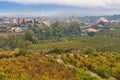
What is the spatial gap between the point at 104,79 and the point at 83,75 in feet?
8.20

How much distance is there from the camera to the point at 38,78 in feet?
84.9

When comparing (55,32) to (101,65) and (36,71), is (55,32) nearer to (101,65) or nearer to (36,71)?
(101,65)

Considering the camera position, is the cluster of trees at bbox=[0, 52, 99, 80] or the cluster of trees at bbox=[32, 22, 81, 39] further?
the cluster of trees at bbox=[32, 22, 81, 39]

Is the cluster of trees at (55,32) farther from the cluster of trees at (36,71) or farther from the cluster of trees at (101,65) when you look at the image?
the cluster of trees at (36,71)

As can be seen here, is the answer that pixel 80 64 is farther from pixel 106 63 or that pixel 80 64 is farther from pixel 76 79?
pixel 76 79

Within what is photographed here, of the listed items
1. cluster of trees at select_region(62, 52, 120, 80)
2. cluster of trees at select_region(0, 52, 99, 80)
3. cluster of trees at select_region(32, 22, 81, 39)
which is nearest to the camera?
cluster of trees at select_region(0, 52, 99, 80)

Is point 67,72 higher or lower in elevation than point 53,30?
higher

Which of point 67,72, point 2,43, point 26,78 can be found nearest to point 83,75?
point 67,72

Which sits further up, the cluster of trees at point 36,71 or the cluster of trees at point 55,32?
the cluster of trees at point 36,71

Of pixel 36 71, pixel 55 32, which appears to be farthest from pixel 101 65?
pixel 55 32

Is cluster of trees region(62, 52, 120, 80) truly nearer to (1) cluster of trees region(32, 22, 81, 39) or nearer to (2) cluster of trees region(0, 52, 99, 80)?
(2) cluster of trees region(0, 52, 99, 80)

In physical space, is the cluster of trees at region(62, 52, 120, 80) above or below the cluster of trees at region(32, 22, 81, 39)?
above

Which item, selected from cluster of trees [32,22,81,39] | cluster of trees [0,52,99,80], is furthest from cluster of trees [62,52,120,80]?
cluster of trees [32,22,81,39]

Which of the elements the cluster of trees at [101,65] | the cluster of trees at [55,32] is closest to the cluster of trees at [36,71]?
the cluster of trees at [101,65]
